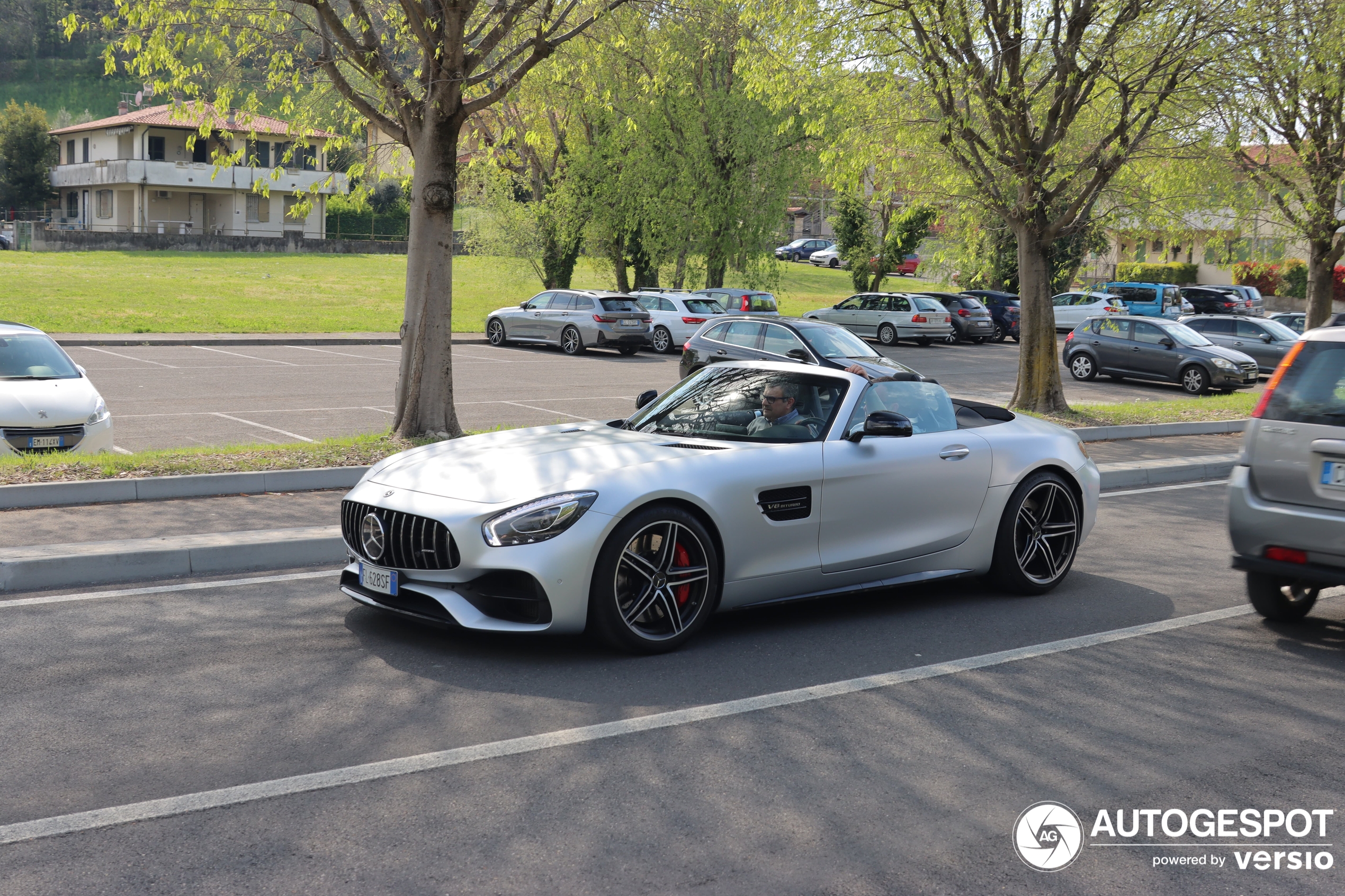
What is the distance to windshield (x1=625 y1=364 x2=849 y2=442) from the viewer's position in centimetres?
660

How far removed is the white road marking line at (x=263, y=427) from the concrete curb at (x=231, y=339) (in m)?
10.7

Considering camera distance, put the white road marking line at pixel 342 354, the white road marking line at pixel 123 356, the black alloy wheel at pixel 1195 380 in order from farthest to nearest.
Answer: the black alloy wheel at pixel 1195 380
the white road marking line at pixel 342 354
the white road marking line at pixel 123 356

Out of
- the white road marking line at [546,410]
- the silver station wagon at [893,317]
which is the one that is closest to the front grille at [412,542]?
the white road marking line at [546,410]

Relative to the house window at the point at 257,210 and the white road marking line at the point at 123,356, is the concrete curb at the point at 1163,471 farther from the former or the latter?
the house window at the point at 257,210

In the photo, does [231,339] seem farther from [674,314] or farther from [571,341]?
[674,314]

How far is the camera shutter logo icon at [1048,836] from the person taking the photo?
150 inches

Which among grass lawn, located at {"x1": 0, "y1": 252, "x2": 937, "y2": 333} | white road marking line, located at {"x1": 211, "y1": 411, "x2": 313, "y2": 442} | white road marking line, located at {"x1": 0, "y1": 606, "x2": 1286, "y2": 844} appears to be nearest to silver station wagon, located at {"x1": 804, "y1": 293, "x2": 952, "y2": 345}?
grass lawn, located at {"x1": 0, "y1": 252, "x2": 937, "y2": 333}

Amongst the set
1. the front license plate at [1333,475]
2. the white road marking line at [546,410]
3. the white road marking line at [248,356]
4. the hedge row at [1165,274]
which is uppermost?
the hedge row at [1165,274]

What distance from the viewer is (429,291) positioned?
1211cm

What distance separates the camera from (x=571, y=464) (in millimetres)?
5945

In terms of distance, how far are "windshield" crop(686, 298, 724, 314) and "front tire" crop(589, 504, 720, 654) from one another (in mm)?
24695

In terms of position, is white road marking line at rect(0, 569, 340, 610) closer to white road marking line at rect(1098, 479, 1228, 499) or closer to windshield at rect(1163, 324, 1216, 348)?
white road marking line at rect(1098, 479, 1228, 499)

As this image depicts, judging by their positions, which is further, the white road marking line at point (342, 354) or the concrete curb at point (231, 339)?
the concrete curb at point (231, 339)

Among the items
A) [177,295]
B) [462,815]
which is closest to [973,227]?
[462,815]
